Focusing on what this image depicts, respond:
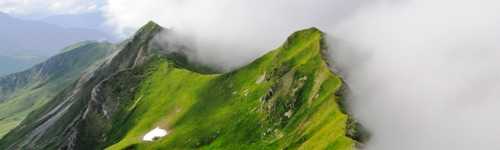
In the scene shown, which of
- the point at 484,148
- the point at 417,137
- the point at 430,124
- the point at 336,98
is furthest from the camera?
the point at 336,98

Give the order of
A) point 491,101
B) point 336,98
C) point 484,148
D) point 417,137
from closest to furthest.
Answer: point 484,148 → point 417,137 → point 336,98 → point 491,101

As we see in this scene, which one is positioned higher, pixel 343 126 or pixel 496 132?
pixel 343 126

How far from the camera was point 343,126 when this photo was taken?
154m

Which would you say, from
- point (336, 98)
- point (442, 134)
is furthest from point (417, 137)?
point (336, 98)

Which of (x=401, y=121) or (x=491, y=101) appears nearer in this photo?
(x=401, y=121)

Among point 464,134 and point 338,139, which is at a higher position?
point 338,139

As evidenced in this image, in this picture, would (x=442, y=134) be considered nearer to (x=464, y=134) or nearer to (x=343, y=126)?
(x=464, y=134)

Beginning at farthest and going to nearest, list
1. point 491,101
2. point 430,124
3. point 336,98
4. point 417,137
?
point 491,101
point 336,98
point 430,124
point 417,137

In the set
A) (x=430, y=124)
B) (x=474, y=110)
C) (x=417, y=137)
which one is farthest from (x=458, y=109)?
(x=417, y=137)

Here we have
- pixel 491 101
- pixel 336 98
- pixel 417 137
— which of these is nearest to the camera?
pixel 417 137

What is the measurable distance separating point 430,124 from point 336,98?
25.1 m

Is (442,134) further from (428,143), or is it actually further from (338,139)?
(338,139)

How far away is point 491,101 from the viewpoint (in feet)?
652

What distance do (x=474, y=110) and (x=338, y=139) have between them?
57600 millimetres
